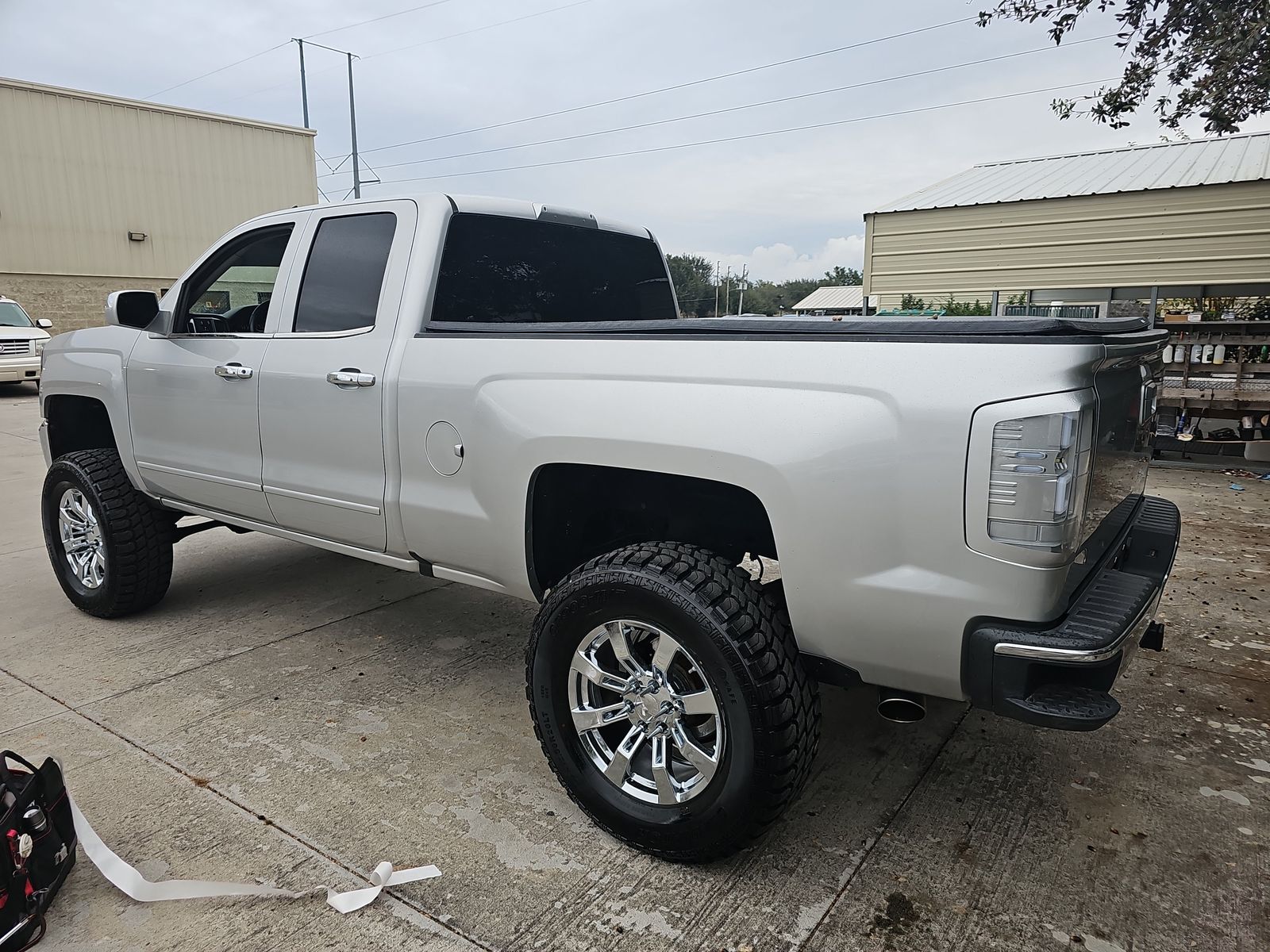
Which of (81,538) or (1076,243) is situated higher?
(1076,243)

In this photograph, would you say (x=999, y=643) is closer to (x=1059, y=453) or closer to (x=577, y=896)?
(x=1059, y=453)

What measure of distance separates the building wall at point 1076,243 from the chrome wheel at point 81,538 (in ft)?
35.2

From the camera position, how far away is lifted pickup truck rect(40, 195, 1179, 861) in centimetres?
201

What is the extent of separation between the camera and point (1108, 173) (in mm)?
12219

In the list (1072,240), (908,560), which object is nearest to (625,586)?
(908,560)

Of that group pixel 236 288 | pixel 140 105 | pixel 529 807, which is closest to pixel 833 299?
Result: pixel 140 105

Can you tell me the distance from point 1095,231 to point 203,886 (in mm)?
11852

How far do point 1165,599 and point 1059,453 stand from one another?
3.64 metres

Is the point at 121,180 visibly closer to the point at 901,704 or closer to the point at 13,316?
the point at 13,316

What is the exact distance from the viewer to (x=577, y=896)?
2414 millimetres

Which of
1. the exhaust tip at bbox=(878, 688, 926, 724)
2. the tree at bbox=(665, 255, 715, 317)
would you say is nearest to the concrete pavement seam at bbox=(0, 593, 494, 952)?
the exhaust tip at bbox=(878, 688, 926, 724)

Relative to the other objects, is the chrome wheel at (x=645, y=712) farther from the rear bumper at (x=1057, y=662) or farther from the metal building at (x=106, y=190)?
the metal building at (x=106, y=190)

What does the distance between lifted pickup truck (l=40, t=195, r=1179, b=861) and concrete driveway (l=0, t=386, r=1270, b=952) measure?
311 mm

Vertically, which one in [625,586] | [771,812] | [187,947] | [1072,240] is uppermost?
[1072,240]
